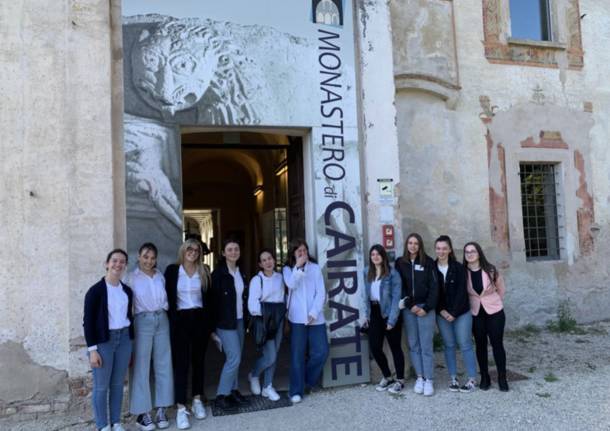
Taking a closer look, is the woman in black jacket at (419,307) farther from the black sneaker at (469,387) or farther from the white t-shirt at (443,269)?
the black sneaker at (469,387)

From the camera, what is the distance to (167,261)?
534 cm

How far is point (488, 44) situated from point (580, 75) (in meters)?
2.17

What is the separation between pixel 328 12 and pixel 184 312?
3.99 m

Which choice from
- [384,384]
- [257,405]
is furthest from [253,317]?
[384,384]

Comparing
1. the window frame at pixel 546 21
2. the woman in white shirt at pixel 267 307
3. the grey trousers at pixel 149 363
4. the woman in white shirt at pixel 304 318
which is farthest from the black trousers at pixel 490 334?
the window frame at pixel 546 21

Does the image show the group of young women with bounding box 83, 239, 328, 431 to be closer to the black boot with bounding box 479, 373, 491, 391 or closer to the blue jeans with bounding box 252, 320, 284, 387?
the blue jeans with bounding box 252, 320, 284, 387

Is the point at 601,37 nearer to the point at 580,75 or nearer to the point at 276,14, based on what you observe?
the point at 580,75

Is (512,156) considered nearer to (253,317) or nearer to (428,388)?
(428,388)

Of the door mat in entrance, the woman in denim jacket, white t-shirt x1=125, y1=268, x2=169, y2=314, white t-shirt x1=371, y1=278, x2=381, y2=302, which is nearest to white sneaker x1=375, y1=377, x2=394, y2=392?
the woman in denim jacket

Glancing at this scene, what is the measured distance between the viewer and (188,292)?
4.92 meters

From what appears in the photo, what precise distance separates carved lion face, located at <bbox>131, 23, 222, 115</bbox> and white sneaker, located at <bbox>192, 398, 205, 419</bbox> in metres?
3.14

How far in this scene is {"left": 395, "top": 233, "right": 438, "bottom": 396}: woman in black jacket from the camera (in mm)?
5508

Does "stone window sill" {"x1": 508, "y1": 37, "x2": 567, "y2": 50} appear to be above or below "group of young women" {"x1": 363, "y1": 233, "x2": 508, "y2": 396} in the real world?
above

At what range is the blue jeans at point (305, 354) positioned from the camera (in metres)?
5.43
